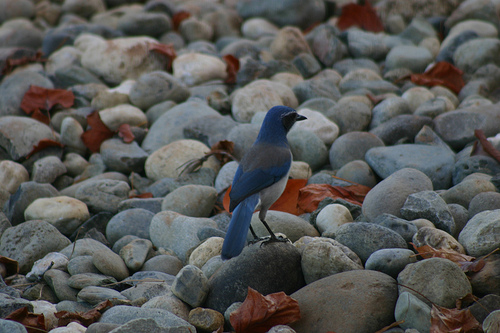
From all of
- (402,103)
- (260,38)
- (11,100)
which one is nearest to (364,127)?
(402,103)

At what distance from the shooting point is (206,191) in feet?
17.2

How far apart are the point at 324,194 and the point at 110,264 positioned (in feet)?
6.59

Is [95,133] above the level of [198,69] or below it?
below

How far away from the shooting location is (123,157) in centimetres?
613

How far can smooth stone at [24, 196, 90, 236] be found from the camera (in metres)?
4.96

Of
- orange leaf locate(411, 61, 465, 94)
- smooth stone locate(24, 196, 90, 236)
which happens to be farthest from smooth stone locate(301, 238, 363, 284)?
orange leaf locate(411, 61, 465, 94)

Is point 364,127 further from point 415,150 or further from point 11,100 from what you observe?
point 11,100

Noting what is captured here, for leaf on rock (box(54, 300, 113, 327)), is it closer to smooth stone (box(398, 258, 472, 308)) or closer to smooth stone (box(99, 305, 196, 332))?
smooth stone (box(99, 305, 196, 332))

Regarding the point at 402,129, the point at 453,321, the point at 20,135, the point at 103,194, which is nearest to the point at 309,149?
the point at 402,129

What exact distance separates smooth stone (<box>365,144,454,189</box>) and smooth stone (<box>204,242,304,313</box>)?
1898 millimetres

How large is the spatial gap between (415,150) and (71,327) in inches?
146

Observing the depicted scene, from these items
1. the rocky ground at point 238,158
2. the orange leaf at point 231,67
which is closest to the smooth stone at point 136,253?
the rocky ground at point 238,158

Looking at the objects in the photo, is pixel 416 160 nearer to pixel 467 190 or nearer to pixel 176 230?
pixel 467 190

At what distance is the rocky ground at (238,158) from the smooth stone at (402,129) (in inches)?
0.7
